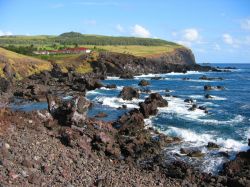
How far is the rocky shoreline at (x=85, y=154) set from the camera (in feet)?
104

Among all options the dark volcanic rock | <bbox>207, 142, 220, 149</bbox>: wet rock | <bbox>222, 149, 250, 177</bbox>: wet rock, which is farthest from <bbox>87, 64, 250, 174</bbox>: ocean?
the dark volcanic rock

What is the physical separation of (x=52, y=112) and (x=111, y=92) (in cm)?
3967

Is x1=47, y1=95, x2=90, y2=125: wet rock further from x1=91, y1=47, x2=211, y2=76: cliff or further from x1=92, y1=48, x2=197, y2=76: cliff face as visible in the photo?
x1=92, y1=48, x2=197, y2=76: cliff face

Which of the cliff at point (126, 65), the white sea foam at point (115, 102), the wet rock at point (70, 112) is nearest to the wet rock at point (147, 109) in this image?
the white sea foam at point (115, 102)

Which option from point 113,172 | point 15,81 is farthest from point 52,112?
point 15,81

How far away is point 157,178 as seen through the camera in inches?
1380

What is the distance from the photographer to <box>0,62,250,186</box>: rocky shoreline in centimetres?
3159

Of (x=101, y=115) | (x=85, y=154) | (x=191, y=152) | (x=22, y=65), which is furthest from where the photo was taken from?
(x=22, y=65)

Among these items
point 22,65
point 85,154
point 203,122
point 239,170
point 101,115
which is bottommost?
point 239,170

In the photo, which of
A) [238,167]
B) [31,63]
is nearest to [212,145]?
[238,167]

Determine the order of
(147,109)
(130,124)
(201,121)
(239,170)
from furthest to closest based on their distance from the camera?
1. (147,109)
2. (201,121)
3. (130,124)
4. (239,170)

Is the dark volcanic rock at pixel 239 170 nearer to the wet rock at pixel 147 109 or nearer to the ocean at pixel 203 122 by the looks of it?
the ocean at pixel 203 122

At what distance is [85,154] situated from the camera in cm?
3828

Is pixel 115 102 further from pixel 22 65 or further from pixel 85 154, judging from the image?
pixel 22 65
